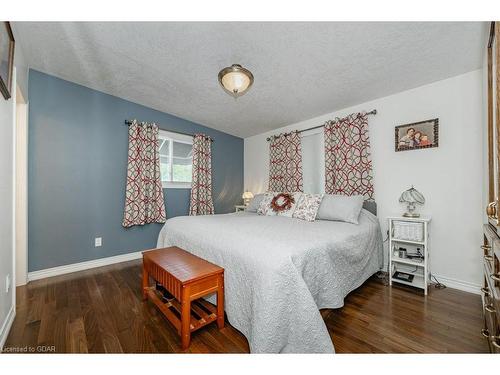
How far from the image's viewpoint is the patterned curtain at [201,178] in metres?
3.80

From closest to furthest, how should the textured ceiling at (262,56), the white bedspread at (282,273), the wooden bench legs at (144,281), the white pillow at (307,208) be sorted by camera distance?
the white bedspread at (282,273) < the textured ceiling at (262,56) < the wooden bench legs at (144,281) < the white pillow at (307,208)

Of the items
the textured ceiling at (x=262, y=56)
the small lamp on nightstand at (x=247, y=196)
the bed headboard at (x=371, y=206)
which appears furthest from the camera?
the small lamp on nightstand at (x=247, y=196)

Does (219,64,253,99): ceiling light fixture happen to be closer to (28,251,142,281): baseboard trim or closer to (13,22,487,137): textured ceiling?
(13,22,487,137): textured ceiling

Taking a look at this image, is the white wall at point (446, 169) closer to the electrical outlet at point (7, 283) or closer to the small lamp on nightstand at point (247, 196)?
the small lamp on nightstand at point (247, 196)

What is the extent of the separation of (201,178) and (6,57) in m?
2.66

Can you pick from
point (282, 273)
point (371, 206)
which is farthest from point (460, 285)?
point (282, 273)

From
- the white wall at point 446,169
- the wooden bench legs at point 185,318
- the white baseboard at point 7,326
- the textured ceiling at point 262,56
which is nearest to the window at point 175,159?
the textured ceiling at point 262,56

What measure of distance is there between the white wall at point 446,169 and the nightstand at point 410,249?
0.21 m

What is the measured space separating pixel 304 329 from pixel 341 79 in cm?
240

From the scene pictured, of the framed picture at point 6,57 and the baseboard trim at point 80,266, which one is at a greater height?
the framed picture at point 6,57

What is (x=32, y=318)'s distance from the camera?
1.65m

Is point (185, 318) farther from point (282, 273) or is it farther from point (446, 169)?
A: point (446, 169)
